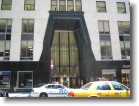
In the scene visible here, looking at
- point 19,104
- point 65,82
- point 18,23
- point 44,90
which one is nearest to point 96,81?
point 65,82

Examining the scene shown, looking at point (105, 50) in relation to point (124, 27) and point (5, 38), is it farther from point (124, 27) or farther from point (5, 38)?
point (5, 38)

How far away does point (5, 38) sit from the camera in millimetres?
6703

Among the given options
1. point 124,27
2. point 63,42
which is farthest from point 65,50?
point 124,27

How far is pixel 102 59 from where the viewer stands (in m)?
7.09

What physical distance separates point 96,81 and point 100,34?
1.89 metres

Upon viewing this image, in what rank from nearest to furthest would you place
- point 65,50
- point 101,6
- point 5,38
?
point 5,38 → point 65,50 → point 101,6

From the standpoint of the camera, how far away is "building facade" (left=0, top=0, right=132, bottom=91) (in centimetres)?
653

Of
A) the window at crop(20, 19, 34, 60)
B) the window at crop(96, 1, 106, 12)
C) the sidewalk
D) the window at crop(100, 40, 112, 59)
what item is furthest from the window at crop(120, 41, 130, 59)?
the sidewalk

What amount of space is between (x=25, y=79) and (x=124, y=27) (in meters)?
3.91

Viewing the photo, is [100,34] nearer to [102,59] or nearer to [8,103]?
[102,59]

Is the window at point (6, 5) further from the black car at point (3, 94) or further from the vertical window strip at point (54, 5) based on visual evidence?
the black car at point (3, 94)

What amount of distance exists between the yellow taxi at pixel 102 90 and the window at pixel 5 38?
2678 millimetres

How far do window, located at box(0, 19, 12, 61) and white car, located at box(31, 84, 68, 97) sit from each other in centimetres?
169

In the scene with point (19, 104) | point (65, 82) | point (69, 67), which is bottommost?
point (19, 104)
